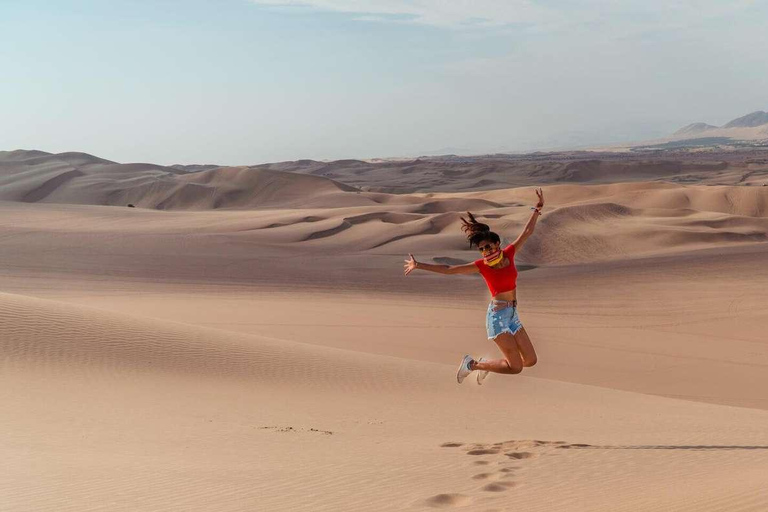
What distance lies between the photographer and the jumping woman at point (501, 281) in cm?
687

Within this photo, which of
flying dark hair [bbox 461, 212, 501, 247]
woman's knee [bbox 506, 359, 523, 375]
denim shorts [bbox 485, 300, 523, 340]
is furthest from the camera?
woman's knee [bbox 506, 359, 523, 375]

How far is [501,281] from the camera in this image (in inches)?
275

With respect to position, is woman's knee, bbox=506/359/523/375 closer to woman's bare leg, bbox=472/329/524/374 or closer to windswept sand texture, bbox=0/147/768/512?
woman's bare leg, bbox=472/329/524/374

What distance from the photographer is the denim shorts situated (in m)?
7.11

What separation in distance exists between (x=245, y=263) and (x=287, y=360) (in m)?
16.6

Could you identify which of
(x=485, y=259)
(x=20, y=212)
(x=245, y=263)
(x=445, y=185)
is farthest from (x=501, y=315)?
(x=445, y=185)

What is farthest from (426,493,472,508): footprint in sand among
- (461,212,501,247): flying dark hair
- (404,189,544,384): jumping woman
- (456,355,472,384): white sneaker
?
(456,355,472,384): white sneaker

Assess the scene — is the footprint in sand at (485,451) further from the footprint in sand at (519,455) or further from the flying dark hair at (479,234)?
the flying dark hair at (479,234)

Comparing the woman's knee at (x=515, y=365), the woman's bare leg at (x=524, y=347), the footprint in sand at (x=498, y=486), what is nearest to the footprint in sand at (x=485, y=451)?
the woman's knee at (x=515, y=365)

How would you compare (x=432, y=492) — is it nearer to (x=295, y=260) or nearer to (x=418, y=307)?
(x=418, y=307)

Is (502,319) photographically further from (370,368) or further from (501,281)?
(370,368)

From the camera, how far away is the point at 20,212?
43094mm

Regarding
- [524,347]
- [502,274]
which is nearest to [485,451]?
[524,347]

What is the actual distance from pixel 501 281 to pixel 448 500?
2413mm
